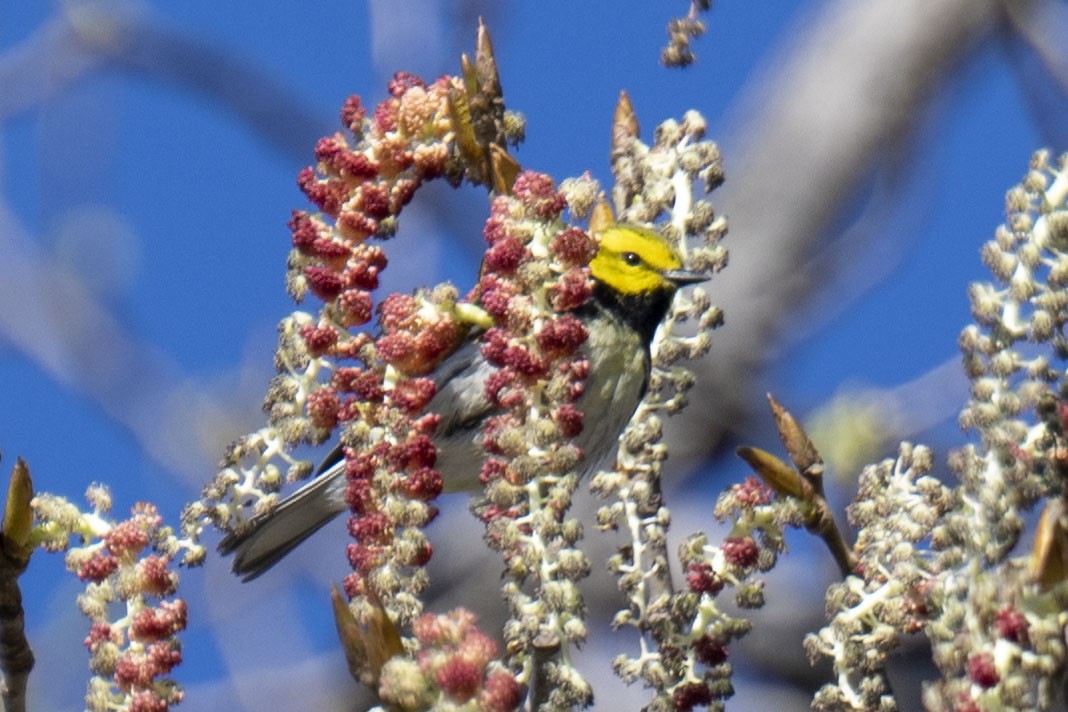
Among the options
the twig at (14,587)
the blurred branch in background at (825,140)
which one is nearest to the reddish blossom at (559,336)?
the twig at (14,587)

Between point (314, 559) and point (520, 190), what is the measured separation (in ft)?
12.9

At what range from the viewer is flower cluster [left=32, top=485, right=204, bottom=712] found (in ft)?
3.78

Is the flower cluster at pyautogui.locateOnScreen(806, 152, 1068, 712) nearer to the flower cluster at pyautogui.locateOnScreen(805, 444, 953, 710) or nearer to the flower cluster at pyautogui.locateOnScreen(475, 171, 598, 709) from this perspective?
the flower cluster at pyautogui.locateOnScreen(805, 444, 953, 710)

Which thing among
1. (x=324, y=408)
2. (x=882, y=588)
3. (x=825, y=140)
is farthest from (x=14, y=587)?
(x=825, y=140)

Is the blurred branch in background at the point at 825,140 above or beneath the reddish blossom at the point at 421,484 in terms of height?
above

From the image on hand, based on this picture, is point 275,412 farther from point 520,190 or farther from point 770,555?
point 770,555

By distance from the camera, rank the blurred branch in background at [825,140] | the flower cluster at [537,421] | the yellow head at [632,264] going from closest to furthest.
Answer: the flower cluster at [537,421] → the yellow head at [632,264] → the blurred branch in background at [825,140]

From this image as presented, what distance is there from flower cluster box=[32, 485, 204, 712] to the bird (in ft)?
6.78

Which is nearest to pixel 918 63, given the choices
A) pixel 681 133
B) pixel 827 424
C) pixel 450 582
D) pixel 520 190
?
pixel 450 582

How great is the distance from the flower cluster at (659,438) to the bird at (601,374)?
171cm

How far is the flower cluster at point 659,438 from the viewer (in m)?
1.26

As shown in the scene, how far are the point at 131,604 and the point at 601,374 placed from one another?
250 centimetres

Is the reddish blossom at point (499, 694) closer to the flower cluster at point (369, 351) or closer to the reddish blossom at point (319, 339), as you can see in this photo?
the flower cluster at point (369, 351)

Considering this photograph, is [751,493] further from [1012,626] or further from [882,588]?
[1012,626]
